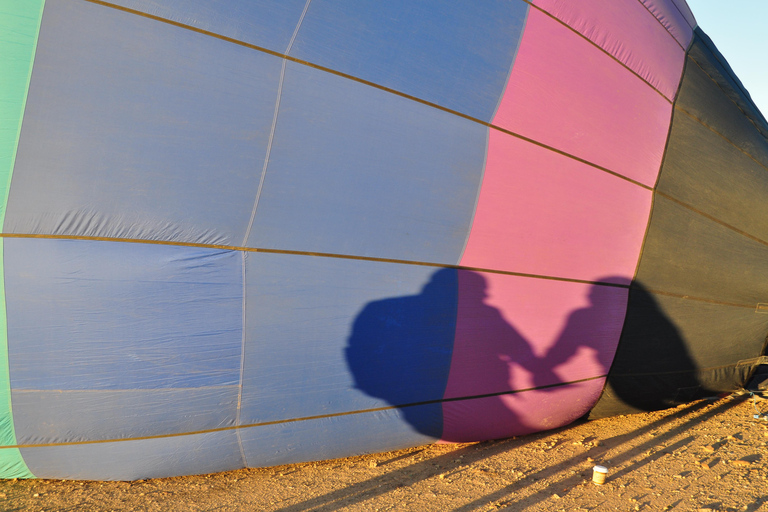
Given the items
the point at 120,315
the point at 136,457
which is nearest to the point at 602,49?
the point at 120,315

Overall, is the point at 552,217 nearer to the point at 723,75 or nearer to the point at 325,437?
the point at 325,437

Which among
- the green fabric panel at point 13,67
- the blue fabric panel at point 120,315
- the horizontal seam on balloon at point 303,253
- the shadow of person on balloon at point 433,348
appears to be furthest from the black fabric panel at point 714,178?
the green fabric panel at point 13,67

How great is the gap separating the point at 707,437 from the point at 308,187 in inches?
147

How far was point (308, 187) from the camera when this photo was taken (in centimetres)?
307

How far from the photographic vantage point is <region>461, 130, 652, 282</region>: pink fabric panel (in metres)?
3.52

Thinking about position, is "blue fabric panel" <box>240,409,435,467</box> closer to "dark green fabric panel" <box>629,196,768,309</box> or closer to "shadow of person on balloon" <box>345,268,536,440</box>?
"shadow of person on balloon" <box>345,268,536,440</box>

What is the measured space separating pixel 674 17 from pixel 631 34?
2.53ft

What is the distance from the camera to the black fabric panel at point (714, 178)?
4.20m

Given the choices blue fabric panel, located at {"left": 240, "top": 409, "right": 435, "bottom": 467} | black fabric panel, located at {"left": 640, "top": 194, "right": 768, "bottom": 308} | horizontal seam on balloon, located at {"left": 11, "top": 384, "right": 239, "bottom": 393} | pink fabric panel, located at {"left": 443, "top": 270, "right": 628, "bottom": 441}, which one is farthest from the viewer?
black fabric panel, located at {"left": 640, "top": 194, "right": 768, "bottom": 308}

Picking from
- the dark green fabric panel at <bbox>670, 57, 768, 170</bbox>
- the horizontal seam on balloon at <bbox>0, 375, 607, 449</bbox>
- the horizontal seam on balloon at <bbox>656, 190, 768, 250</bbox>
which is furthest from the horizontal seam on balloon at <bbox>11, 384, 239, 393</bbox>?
the dark green fabric panel at <bbox>670, 57, 768, 170</bbox>

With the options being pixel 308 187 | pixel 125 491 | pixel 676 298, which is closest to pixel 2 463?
pixel 125 491

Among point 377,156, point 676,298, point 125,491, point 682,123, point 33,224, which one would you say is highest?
point 682,123

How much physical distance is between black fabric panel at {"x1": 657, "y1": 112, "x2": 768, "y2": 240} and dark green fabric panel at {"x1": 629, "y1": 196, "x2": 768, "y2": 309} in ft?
0.36

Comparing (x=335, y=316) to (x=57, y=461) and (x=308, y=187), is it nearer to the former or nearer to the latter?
(x=308, y=187)
